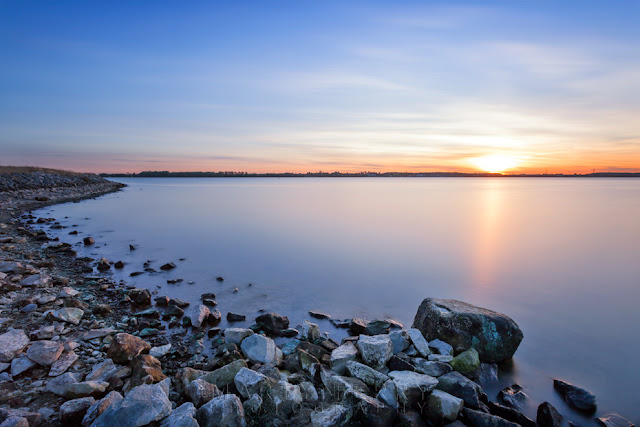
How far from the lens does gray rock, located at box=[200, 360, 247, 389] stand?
353cm

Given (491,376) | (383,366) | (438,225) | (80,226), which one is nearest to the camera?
(383,366)

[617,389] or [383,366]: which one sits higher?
[383,366]

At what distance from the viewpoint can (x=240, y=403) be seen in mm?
2990

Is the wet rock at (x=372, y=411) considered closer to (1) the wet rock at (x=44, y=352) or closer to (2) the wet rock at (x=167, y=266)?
(1) the wet rock at (x=44, y=352)

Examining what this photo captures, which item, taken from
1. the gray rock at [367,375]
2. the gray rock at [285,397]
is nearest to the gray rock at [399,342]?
the gray rock at [367,375]

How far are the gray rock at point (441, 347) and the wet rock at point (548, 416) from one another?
1.10m

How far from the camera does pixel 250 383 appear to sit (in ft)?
10.7

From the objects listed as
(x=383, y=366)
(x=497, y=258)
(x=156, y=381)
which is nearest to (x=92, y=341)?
(x=156, y=381)

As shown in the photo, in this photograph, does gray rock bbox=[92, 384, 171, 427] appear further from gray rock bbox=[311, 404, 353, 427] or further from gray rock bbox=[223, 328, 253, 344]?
gray rock bbox=[223, 328, 253, 344]

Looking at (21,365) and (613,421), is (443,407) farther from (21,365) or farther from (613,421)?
(21,365)

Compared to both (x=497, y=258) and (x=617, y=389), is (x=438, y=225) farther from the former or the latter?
(x=617, y=389)

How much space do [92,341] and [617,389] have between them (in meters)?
6.83

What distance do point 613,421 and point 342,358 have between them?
294 centimetres

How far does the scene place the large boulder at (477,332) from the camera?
4.52m
